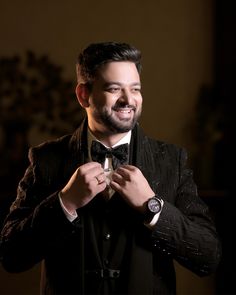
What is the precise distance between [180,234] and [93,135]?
1.34ft

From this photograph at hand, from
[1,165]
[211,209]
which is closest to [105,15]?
[1,165]

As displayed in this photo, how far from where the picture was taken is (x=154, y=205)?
1449mm

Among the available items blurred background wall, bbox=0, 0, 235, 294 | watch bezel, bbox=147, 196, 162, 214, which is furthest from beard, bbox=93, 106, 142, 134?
blurred background wall, bbox=0, 0, 235, 294

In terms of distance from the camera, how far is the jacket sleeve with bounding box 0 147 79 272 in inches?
57.9

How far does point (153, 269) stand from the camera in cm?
155

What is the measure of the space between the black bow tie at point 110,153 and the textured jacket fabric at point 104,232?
0.13ft

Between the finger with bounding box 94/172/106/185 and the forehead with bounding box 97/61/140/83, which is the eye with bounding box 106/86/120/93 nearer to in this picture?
the forehead with bounding box 97/61/140/83

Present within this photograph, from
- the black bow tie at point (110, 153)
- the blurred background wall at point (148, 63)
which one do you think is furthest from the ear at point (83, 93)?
the blurred background wall at point (148, 63)

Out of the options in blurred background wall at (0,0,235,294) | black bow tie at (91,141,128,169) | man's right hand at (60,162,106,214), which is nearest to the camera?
man's right hand at (60,162,106,214)

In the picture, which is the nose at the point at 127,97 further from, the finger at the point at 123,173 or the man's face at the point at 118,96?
the finger at the point at 123,173

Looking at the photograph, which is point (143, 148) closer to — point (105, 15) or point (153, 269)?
point (153, 269)

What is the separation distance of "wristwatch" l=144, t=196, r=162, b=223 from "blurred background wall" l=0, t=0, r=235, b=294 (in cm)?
244

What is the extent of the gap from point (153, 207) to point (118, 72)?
39cm

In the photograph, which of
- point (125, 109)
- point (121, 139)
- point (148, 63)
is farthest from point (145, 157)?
point (148, 63)
